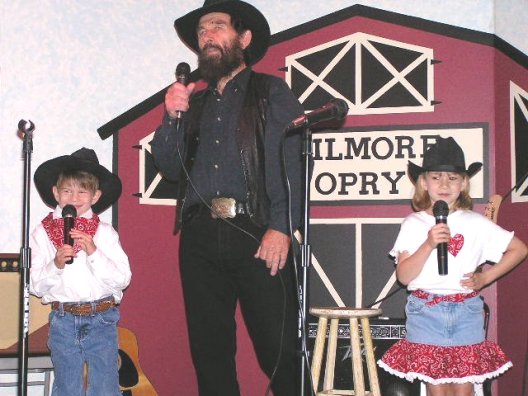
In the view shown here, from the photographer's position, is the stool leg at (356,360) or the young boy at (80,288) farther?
the stool leg at (356,360)

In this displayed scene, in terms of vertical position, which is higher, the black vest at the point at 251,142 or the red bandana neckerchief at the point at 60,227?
the black vest at the point at 251,142

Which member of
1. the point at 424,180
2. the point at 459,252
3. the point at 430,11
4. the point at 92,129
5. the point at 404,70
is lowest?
the point at 459,252

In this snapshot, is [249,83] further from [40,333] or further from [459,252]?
[40,333]

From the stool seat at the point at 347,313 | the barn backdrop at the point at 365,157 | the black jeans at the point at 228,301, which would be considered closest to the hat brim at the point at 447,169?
the barn backdrop at the point at 365,157

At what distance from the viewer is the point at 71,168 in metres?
3.70

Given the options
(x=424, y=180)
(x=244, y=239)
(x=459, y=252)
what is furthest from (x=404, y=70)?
(x=244, y=239)

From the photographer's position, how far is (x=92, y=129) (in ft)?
13.9

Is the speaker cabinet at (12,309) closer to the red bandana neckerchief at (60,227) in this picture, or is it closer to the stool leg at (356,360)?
the red bandana neckerchief at (60,227)

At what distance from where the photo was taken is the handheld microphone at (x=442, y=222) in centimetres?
303

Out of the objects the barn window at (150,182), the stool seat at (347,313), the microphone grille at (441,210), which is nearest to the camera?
the microphone grille at (441,210)

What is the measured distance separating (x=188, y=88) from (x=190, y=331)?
3.72ft

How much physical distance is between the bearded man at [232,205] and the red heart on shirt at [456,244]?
2.36ft

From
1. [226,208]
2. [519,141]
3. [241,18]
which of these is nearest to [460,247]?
[519,141]

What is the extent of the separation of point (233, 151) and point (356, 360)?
1189 mm
